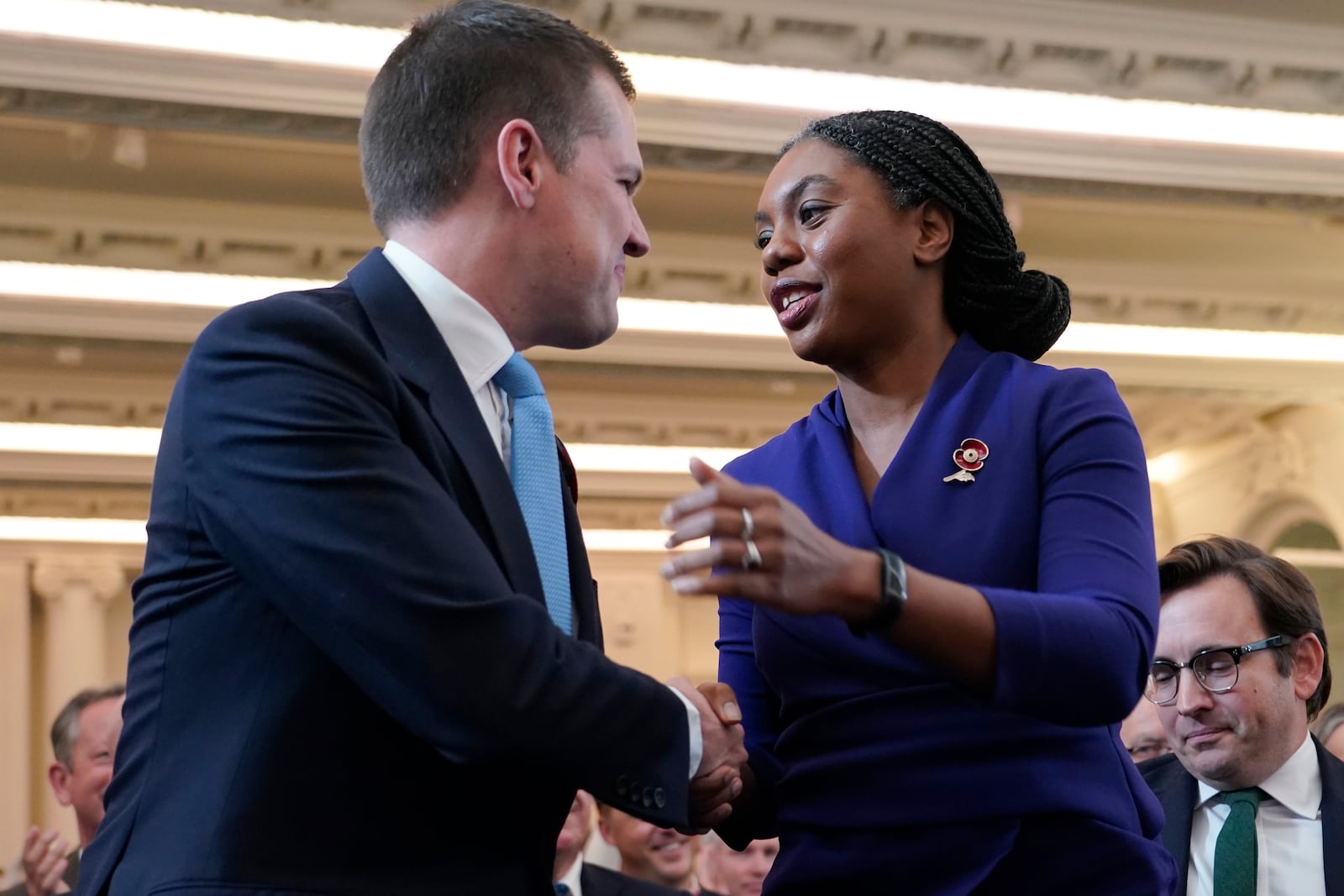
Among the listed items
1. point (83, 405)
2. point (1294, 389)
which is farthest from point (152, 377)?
point (1294, 389)

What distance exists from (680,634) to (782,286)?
14.7 m

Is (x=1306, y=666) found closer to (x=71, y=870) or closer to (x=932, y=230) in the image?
(x=932, y=230)

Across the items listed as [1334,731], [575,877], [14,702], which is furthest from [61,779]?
[14,702]

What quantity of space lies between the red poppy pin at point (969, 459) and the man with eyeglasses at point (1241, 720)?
4.79 feet

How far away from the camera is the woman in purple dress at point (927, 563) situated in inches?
56.4

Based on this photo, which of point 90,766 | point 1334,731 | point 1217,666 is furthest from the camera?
point 90,766

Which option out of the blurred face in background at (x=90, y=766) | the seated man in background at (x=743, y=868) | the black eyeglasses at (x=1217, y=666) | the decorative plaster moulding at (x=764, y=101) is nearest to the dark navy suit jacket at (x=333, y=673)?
the black eyeglasses at (x=1217, y=666)

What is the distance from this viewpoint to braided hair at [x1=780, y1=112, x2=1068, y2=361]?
187 centimetres

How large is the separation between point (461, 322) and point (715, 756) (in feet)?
1.72

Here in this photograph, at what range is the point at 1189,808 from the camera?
2.95 metres

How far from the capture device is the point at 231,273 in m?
7.97

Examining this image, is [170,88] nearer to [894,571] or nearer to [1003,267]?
[1003,267]

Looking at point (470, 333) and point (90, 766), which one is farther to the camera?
point (90, 766)

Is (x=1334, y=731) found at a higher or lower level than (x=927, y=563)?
lower
